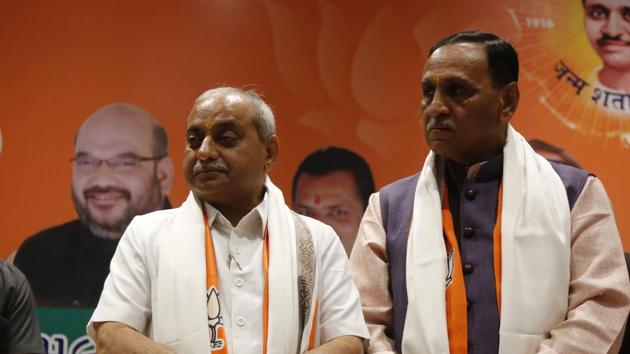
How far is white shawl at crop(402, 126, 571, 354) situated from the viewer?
2.43 metres

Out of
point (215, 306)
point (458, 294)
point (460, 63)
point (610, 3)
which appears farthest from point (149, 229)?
point (610, 3)

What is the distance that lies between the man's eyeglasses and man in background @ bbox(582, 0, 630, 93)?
2291 mm

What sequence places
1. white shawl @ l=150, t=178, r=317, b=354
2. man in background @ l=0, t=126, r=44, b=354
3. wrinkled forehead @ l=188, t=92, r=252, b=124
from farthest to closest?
man in background @ l=0, t=126, r=44, b=354
wrinkled forehead @ l=188, t=92, r=252, b=124
white shawl @ l=150, t=178, r=317, b=354

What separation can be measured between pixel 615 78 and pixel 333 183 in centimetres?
152

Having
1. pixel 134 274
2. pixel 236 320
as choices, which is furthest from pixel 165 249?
pixel 236 320

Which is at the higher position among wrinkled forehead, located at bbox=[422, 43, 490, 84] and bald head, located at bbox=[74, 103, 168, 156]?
wrinkled forehead, located at bbox=[422, 43, 490, 84]

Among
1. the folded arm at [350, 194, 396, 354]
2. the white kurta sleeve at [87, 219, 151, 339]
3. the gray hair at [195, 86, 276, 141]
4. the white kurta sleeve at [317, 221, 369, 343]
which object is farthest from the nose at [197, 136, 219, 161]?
the folded arm at [350, 194, 396, 354]

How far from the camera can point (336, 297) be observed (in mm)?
2516

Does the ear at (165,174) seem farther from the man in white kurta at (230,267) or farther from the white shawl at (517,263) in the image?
the white shawl at (517,263)

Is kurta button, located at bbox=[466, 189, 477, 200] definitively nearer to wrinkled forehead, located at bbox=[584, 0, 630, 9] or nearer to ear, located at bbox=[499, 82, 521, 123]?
ear, located at bbox=[499, 82, 521, 123]

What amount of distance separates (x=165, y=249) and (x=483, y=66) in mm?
1074

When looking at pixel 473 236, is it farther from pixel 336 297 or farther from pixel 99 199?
pixel 99 199

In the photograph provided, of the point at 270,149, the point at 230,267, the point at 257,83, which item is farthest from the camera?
the point at 257,83

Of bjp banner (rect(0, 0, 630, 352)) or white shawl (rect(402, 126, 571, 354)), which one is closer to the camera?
white shawl (rect(402, 126, 571, 354))
